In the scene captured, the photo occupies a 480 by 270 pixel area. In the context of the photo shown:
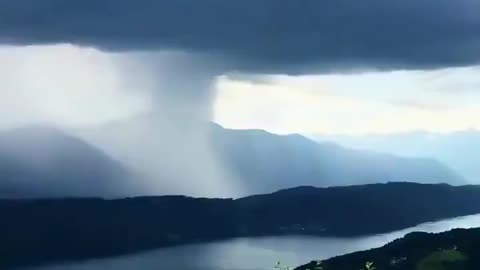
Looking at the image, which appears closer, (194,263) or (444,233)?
(444,233)

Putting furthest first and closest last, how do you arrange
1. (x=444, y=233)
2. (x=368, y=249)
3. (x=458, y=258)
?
1. (x=368, y=249)
2. (x=444, y=233)
3. (x=458, y=258)

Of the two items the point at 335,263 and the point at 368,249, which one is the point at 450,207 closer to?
the point at 368,249

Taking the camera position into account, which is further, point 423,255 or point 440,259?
point 423,255

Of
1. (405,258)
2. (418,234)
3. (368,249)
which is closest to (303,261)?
(368,249)

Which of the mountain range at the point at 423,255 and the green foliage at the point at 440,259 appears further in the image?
the mountain range at the point at 423,255

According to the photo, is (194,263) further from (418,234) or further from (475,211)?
(475,211)

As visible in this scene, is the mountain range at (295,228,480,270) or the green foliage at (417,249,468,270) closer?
the green foliage at (417,249,468,270)

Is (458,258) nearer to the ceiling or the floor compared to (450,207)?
nearer to the floor

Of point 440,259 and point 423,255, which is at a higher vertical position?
point 423,255

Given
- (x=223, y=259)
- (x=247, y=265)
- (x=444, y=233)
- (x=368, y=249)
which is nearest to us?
(x=444, y=233)
